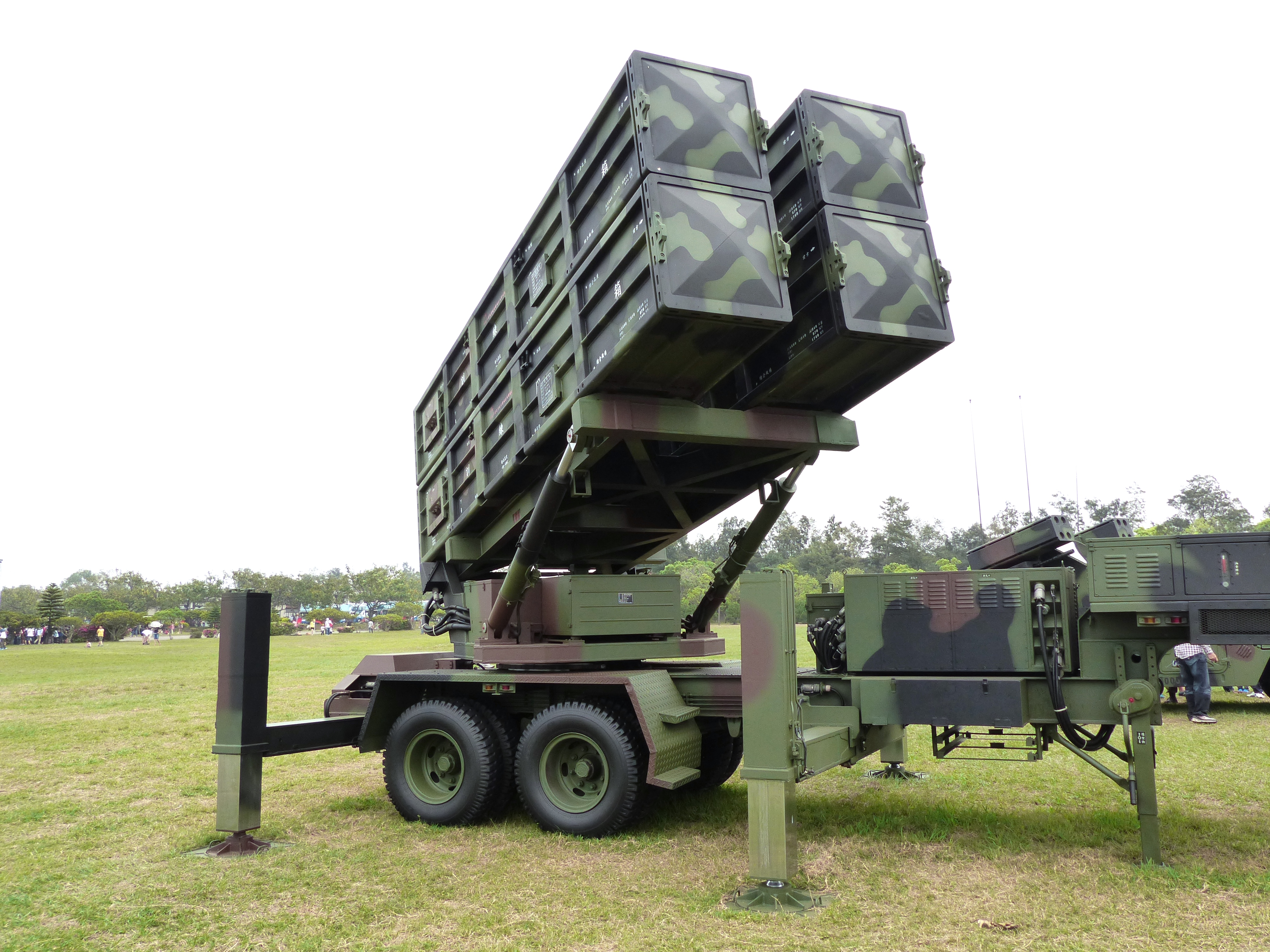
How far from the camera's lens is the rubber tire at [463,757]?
22.2 feet

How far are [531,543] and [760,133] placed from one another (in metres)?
2.97

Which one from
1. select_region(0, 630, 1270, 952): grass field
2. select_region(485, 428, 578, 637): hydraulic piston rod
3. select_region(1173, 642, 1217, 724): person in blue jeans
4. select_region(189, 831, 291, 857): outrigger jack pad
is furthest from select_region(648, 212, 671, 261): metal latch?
select_region(1173, 642, 1217, 724): person in blue jeans

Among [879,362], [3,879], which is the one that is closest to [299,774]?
[3,879]

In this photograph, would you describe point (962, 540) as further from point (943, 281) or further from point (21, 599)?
point (21, 599)

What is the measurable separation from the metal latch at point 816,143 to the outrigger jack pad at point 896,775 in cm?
515

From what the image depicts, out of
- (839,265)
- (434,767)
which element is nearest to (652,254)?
(839,265)

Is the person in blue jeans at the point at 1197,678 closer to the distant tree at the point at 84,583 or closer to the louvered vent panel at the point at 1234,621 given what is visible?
the louvered vent panel at the point at 1234,621

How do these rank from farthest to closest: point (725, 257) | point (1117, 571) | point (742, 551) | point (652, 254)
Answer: point (742, 551) < point (1117, 571) < point (725, 257) < point (652, 254)

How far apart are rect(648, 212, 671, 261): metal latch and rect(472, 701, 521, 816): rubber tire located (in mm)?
3684

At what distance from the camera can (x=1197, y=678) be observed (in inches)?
420

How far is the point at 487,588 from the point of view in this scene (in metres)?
7.48

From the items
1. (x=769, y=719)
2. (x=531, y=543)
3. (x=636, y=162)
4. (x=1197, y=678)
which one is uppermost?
(x=636, y=162)

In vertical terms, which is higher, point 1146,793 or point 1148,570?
point 1148,570

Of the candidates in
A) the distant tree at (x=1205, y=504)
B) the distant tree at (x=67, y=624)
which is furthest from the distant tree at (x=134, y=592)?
the distant tree at (x=1205, y=504)
